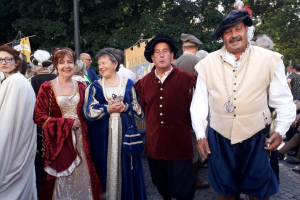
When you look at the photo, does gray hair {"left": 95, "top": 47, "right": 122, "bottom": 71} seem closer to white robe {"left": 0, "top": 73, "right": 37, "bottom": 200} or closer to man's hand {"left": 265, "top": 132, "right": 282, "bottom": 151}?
white robe {"left": 0, "top": 73, "right": 37, "bottom": 200}

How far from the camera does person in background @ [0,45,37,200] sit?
2873mm

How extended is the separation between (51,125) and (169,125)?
124 centimetres

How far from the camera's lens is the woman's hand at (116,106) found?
119 inches

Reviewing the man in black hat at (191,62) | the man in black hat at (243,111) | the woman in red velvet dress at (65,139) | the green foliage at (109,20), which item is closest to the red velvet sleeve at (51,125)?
the woman in red velvet dress at (65,139)

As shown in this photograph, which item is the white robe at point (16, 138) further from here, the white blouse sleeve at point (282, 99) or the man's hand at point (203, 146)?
the white blouse sleeve at point (282, 99)

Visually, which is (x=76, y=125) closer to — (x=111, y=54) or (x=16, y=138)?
(x=16, y=138)

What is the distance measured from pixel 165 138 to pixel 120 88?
0.80 meters

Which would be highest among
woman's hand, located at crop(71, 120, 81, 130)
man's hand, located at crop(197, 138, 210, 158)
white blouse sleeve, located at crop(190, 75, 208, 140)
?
white blouse sleeve, located at crop(190, 75, 208, 140)

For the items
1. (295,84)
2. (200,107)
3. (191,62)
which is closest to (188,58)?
(191,62)

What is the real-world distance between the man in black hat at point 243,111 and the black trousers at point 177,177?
21.8 inches

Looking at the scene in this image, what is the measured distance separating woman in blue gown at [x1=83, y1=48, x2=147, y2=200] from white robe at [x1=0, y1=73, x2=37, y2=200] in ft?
2.14

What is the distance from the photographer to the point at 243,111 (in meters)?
2.22

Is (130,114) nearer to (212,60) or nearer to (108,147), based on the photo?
(108,147)

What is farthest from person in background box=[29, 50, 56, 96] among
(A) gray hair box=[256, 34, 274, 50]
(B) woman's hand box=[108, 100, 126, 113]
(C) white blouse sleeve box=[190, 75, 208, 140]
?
(A) gray hair box=[256, 34, 274, 50]
